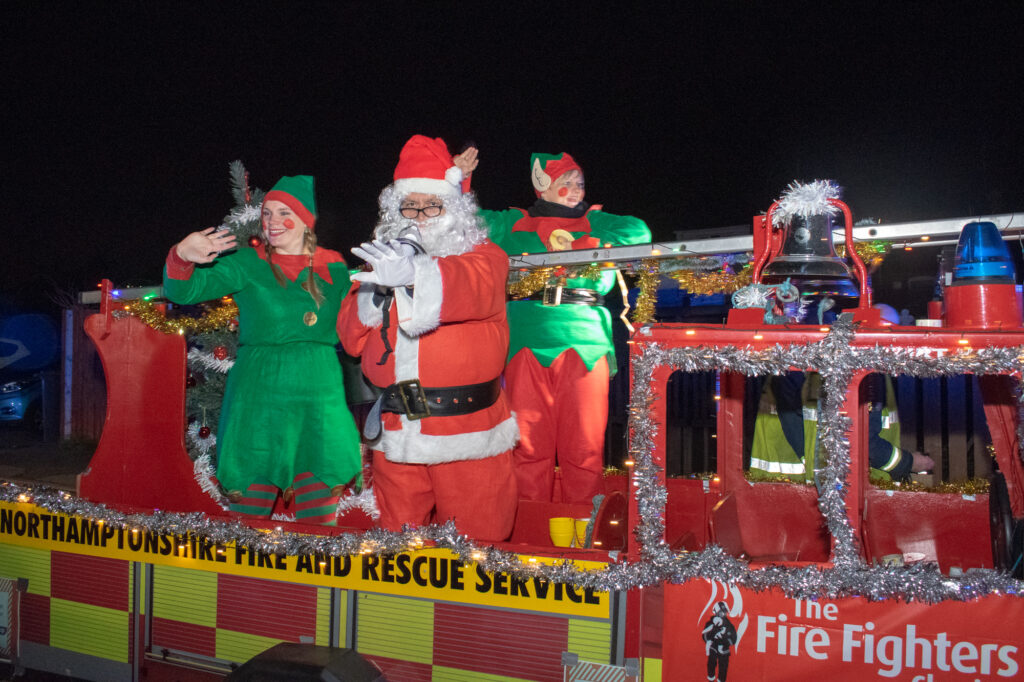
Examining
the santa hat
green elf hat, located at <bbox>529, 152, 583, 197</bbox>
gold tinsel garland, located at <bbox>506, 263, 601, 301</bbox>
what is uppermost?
green elf hat, located at <bbox>529, 152, 583, 197</bbox>

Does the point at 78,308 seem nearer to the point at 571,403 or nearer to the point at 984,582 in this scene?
the point at 571,403

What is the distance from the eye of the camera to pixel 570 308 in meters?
4.24

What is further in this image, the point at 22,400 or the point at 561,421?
the point at 22,400

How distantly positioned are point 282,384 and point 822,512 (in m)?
2.60

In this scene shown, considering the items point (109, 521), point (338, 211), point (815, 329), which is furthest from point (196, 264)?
point (338, 211)

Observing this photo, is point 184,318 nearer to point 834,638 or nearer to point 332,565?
point 332,565

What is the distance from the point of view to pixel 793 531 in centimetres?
376

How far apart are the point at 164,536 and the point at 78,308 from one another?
957cm

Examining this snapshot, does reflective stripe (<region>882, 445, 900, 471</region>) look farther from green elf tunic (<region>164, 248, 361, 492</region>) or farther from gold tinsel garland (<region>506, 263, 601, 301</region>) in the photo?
green elf tunic (<region>164, 248, 361, 492</region>)

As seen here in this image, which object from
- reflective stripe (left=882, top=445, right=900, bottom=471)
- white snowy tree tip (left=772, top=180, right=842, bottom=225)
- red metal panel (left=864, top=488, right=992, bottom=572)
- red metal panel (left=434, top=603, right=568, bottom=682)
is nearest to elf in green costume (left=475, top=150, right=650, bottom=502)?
red metal panel (left=864, top=488, right=992, bottom=572)

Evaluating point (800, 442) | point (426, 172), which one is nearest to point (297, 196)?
point (426, 172)

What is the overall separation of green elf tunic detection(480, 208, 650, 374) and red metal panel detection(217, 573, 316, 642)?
6.51 feet

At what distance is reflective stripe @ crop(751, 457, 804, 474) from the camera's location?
4.79 metres

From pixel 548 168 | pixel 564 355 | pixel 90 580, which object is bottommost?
pixel 90 580
